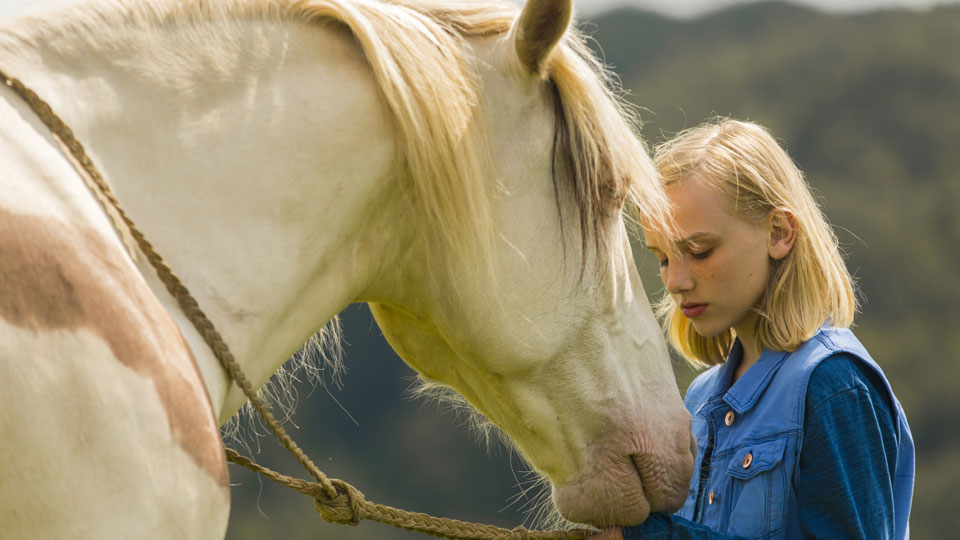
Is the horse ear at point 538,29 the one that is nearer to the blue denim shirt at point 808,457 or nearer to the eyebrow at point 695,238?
the eyebrow at point 695,238

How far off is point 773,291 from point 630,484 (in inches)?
18.8

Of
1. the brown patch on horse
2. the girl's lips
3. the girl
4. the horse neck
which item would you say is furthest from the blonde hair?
the brown patch on horse

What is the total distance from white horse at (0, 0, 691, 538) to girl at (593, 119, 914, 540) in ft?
0.47

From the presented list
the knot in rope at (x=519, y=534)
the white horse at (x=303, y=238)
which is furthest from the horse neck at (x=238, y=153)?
the knot in rope at (x=519, y=534)

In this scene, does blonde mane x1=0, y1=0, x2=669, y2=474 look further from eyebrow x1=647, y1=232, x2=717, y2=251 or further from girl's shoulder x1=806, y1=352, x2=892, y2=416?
girl's shoulder x1=806, y1=352, x2=892, y2=416

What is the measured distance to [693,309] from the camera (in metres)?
1.69

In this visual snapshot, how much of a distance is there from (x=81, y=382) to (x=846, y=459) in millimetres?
1086

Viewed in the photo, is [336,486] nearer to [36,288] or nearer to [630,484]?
[630,484]

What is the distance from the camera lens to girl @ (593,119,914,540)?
4.56 ft

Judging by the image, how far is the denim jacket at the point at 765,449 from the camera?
1427mm

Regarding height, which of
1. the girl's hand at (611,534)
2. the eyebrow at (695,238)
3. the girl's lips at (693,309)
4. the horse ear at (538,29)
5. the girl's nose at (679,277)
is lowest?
the girl's hand at (611,534)

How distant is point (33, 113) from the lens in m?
0.93

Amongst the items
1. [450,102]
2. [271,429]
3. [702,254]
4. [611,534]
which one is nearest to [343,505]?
[271,429]

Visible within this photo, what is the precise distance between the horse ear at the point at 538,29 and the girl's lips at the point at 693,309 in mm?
625
